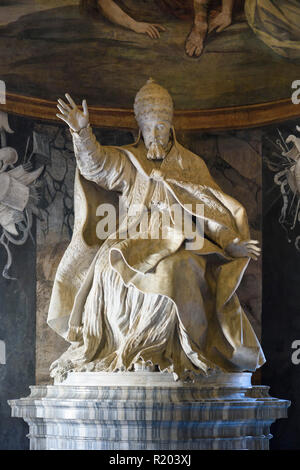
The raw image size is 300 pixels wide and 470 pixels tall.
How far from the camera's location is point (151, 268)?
22.5ft

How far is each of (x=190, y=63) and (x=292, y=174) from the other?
154 cm

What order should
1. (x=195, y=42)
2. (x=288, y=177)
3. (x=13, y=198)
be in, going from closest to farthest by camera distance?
1. (x=13, y=198)
2. (x=288, y=177)
3. (x=195, y=42)

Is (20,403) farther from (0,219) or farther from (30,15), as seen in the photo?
(30,15)

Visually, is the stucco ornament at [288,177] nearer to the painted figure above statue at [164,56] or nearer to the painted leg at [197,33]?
the painted figure above statue at [164,56]

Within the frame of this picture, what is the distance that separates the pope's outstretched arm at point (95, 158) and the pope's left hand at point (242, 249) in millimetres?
1114

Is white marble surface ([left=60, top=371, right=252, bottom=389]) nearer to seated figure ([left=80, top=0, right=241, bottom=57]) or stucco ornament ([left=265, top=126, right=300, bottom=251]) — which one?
stucco ornament ([left=265, top=126, right=300, bottom=251])

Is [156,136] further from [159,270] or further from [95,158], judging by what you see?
[159,270]

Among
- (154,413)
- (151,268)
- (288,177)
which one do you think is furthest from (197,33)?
(154,413)

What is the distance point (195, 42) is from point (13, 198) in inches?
95.5

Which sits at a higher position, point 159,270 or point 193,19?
point 193,19

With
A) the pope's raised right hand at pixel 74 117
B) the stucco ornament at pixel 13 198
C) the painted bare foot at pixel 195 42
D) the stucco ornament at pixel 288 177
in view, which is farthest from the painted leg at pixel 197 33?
the pope's raised right hand at pixel 74 117

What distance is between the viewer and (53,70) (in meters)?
9.15

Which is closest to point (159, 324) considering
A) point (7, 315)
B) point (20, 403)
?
point (20, 403)

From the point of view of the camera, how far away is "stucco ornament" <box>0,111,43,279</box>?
8.84 meters
